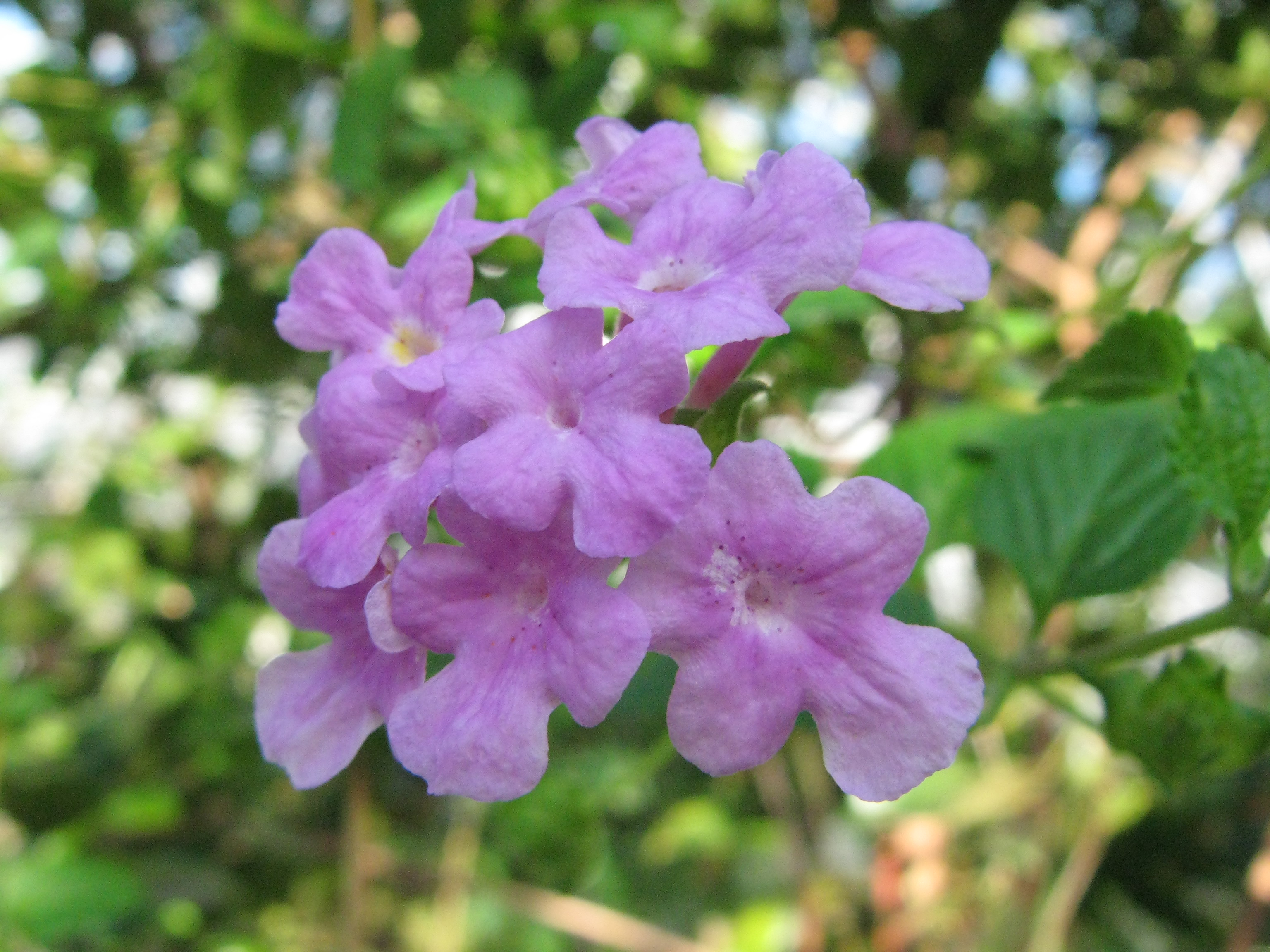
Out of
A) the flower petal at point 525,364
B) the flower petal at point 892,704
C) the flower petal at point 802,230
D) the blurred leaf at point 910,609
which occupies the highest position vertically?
the flower petal at point 802,230

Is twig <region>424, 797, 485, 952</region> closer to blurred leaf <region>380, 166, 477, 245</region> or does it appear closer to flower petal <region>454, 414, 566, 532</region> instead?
blurred leaf <region>380, 166, 477, 245</region>

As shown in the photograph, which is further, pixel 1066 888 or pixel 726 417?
pixel 1066 888

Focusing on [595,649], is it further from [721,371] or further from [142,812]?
[142,812]

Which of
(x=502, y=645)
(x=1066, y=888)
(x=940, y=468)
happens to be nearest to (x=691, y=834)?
(x=1066, y=888)

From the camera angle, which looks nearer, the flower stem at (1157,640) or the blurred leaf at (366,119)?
the flower stem at (1157,640)

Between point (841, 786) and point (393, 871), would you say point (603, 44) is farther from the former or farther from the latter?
point (393, 871)

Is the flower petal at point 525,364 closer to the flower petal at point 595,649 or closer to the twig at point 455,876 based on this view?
the flower petal at point 595,649

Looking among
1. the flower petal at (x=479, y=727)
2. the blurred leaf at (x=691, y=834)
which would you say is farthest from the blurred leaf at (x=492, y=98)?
the blurred leaf at (x=691, y=834)
